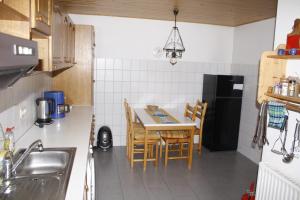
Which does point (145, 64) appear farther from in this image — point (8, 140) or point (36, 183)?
point (36, 183)

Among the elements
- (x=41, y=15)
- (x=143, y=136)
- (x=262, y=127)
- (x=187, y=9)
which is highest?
(x=187, y=9)

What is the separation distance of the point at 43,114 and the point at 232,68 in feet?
11.3

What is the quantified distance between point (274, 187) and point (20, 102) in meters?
2.28

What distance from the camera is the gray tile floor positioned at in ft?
9.56

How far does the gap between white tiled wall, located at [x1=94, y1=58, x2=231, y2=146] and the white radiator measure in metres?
2.51

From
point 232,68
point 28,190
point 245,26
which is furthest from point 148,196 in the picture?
point 245,26

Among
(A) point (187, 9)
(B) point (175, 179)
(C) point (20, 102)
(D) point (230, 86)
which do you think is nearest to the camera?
(C) point (20, 102)

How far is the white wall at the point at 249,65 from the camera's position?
3.90 m

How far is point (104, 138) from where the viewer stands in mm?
4168

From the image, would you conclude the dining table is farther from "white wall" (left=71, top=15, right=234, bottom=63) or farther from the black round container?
"white wall" (left=71, top=15, right=234, bottom=63)

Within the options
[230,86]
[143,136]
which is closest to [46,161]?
[143,136]

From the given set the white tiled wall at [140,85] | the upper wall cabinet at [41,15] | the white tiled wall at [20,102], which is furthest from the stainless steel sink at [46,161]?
the white tiled wall at [140,85]

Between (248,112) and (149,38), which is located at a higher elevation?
(149,38)

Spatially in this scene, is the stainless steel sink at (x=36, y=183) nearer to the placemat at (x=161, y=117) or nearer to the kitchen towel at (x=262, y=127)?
the kitchen towel at (x=262, y=127)
